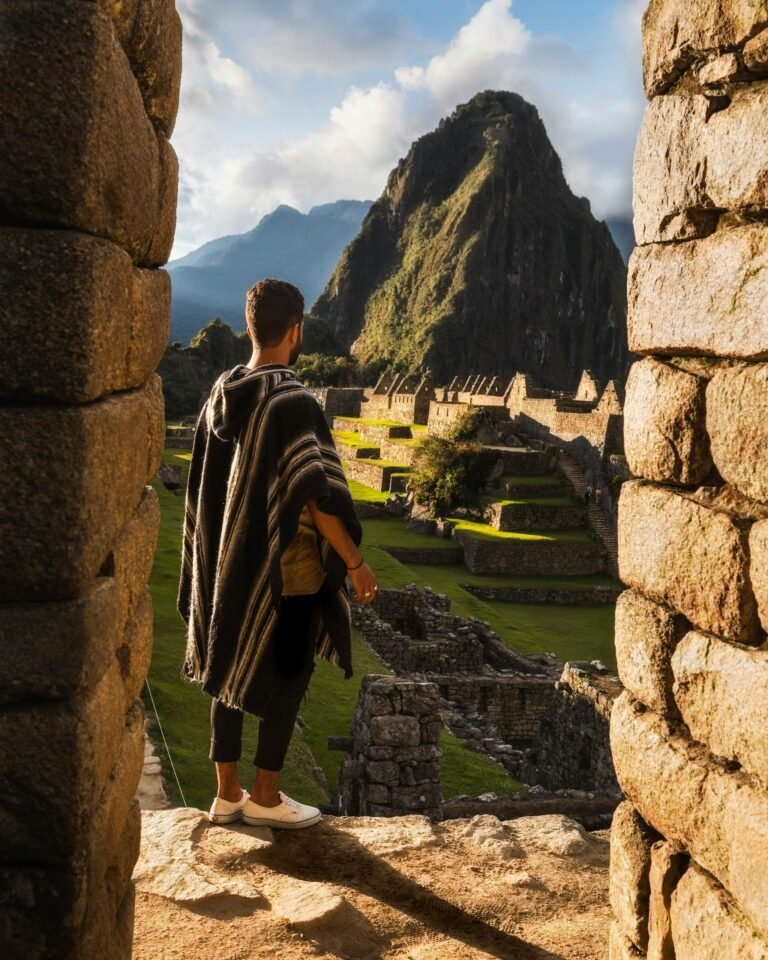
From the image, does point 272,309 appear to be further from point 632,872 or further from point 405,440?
point 405,440

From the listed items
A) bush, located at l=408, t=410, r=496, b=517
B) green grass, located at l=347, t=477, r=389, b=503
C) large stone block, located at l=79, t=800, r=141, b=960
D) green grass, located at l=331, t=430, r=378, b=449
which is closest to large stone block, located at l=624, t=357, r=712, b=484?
large stone block, located at l=79, t=800, r=141, b=960

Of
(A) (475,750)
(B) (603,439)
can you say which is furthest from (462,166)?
(A) (475,750)

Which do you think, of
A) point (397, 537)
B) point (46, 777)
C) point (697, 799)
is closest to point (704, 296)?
point (697, 799)

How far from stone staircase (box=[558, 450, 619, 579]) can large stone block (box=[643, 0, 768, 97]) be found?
28019 mm

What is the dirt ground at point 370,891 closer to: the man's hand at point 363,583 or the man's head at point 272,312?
the man's hand at point 363,583

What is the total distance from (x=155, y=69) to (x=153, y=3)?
17cm

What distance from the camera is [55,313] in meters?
2.01

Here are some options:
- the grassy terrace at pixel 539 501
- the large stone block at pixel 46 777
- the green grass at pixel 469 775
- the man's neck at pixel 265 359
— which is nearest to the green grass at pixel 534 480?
the grassy terrace at pixel 539 501

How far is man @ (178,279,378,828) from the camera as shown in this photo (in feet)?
11.3

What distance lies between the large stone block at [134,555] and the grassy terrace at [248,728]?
138 inches

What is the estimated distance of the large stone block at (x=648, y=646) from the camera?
252cm

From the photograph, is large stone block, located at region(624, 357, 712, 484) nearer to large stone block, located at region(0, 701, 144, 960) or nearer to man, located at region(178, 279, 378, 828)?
man, located at region(178, 279, 378, 828)

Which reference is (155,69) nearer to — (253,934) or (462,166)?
(253,934)

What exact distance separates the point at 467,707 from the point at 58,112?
13485mm
